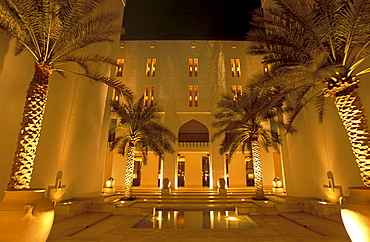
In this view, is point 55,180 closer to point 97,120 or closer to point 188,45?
point 97,120

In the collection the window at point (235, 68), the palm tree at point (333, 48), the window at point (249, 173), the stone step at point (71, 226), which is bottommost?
the stone step at point (71, 226)

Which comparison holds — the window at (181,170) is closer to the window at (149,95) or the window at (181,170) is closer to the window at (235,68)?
the window at (149,95)

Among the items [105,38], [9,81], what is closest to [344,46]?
[105,38]

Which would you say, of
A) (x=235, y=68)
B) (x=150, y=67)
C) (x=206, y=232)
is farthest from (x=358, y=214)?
(x=150, y=67)

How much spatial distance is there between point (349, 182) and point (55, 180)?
12.4m

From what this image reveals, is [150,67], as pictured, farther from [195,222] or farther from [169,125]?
[195,222]

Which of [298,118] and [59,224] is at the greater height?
[298,118]

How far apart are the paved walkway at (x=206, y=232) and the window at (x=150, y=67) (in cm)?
1585

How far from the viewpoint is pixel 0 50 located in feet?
19.8

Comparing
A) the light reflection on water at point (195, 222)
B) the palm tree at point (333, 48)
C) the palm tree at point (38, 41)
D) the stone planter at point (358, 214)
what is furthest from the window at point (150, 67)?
the stone planter at point (358, 214)

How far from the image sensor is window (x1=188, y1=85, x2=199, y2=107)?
20.0 meters

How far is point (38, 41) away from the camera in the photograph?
214 inches

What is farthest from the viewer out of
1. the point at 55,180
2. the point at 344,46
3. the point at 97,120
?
the point at 97,120

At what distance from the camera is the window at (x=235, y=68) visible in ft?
67.4
